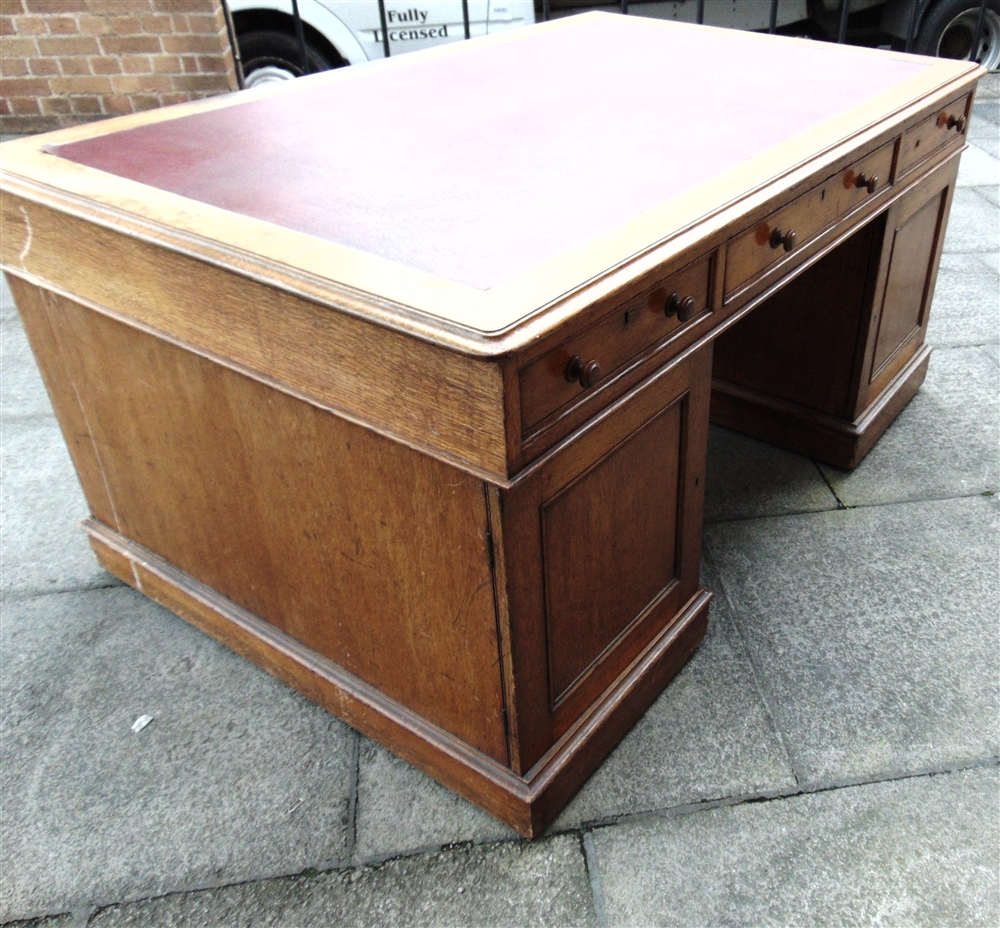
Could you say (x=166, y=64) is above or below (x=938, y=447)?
above

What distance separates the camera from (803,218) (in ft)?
5.16

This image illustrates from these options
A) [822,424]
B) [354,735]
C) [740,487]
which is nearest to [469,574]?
[354,735]

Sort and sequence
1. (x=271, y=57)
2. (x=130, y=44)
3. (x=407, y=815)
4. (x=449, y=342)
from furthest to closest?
(x=271, y=57) < (x=130, y=44) < (x=407, y=815) < (x=449, y=342)

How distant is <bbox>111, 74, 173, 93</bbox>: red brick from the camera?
12.9ft

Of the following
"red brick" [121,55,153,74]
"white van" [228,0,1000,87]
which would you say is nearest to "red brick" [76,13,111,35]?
"red brick" [121,55,153,74]

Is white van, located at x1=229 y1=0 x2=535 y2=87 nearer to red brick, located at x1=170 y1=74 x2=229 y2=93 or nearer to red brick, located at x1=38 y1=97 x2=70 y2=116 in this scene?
red brick, located at x1=170 y1=74 x2=229 y2=93

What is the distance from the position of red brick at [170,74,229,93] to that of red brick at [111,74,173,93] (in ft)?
0.16

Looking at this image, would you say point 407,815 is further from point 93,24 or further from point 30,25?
point 30,25

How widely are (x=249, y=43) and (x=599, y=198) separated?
3.96 m

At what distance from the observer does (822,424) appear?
237 cm

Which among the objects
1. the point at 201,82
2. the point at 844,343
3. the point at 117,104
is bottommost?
the point at 844,343

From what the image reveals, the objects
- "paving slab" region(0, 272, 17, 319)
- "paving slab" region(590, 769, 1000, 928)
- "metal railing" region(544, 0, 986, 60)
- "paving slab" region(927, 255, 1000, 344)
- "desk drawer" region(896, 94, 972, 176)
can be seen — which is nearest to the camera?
"paving slab" region(590, 769, 1000, 928)

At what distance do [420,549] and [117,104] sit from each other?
3585 mm

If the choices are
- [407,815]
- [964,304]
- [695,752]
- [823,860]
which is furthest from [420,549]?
[964,304]
